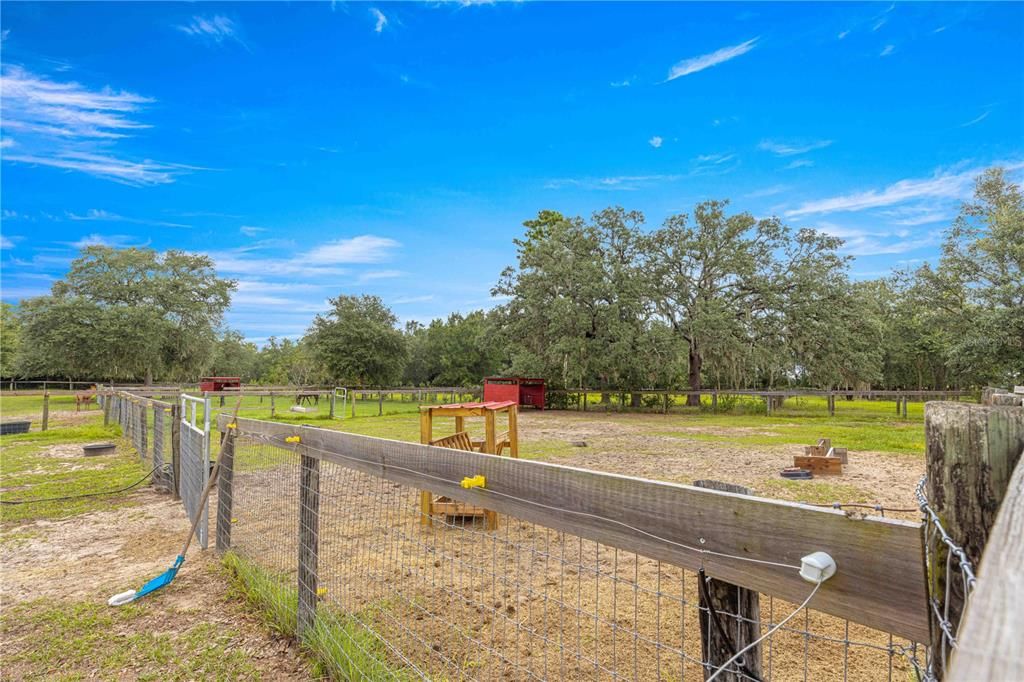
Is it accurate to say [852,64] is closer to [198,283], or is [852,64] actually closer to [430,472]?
[430,472]

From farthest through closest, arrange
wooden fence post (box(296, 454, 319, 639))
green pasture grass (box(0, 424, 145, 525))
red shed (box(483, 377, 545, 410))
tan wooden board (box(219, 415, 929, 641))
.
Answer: red shed (box(483, 377, 545, 410)), green pasture grass (box(0, 424, 145, 525)), wooden fence post (box(296, 454, 319, 639)), tan wooden board (box(219, 415, 929, 641))

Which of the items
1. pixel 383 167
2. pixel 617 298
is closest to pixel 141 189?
pixel 383 167

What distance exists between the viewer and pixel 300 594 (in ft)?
11.1

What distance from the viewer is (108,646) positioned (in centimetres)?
339

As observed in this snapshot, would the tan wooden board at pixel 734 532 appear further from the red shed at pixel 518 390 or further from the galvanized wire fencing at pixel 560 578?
the red shed at pixel 518 390

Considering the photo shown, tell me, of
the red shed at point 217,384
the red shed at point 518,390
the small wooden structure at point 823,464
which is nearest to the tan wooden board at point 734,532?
the small wooden structure at point 823,464

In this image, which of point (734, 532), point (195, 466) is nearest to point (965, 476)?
point (734, 532)

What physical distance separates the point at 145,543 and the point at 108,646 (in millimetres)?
2235

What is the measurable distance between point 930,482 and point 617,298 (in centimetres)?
2436

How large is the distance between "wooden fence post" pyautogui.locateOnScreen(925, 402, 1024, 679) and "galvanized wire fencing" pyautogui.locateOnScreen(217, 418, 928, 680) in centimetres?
6

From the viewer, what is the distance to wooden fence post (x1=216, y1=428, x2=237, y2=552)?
16.1 ft

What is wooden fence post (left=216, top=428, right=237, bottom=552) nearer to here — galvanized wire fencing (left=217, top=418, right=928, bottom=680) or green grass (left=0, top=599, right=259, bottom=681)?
galvanized wire fencing (left=217, top=418, right=928, bottom=680)

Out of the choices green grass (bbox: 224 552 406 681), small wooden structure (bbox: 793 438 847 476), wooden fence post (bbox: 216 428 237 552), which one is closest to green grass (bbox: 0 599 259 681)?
green grass (bbox: 224 552 406 681)

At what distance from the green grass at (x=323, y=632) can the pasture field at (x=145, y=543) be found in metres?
0.08
